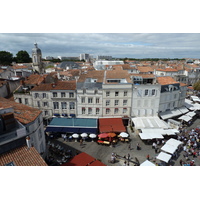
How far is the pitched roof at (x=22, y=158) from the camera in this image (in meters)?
11.0

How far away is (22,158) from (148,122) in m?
22.9

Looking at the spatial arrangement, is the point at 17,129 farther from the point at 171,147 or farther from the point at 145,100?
the point at 145,100

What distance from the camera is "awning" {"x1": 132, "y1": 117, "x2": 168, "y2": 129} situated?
88.4 feet

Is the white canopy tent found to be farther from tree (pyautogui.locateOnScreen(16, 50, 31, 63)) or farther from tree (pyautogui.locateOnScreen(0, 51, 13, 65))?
tree (pyautogui.locateOnScreen(16, 50, 31, 63))

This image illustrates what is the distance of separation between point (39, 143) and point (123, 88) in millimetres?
17907

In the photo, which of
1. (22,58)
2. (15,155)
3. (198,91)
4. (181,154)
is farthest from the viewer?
(22,58)

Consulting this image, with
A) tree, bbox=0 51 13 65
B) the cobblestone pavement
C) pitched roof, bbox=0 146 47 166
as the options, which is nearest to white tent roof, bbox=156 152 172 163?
the cobblestone pavement

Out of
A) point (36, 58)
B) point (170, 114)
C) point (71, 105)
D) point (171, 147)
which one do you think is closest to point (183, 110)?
point (170, 114)

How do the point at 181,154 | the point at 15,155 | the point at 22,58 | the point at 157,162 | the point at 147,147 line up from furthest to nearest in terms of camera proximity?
the point at 22,58, the point at 147,147, the point at 181,154, the point at 157,162, the point at 15,155

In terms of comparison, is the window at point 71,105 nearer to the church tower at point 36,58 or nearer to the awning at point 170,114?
the awning at point 170,114

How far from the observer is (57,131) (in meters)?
25.5

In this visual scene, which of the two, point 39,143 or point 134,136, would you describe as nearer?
point 39,143

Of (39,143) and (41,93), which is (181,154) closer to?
(39,143)

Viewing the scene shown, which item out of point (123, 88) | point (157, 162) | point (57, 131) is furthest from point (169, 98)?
point (57, 131)
